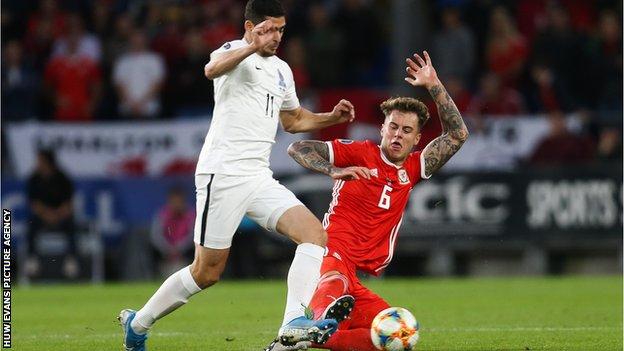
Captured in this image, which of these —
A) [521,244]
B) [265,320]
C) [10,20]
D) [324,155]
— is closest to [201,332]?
[265,320]

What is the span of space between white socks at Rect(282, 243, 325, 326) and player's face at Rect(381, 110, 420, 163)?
103 cm

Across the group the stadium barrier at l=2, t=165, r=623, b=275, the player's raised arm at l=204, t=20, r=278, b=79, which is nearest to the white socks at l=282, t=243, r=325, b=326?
the player's raised arm at l=204, t=20, r=278, b=79

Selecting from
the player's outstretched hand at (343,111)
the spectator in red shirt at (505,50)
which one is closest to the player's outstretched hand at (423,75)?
the player's outstretched hand at (343,111)

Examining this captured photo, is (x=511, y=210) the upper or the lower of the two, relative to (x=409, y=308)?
upper

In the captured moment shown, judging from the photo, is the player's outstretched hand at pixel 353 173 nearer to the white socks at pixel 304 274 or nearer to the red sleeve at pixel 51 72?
the white socks at pixel 304 274

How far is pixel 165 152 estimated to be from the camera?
60.5 ft

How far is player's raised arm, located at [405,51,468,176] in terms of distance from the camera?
9117 mm

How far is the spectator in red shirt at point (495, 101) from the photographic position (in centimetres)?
1811

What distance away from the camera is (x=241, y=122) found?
8.50 m

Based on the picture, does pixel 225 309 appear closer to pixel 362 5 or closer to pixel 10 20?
pixel 362 5

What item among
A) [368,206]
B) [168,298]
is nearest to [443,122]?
[368,206]

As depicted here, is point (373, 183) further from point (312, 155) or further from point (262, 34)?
point (262, 34)

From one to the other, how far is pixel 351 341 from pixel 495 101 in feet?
33.7

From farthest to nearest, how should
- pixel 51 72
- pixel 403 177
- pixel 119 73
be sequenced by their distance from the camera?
pixel 51 72 < pixel 119 73 < pixel 403 177
